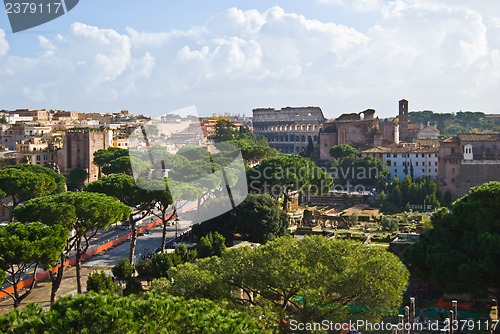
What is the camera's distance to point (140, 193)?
67.6 feet

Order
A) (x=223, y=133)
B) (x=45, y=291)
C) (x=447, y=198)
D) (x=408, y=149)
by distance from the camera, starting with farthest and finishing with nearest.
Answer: (x=223, y=133) < (x=408, y=149) < (x=447, y=198) < (x=45, y=291)

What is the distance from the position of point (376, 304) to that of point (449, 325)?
1.79 metres

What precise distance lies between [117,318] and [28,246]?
655 cm

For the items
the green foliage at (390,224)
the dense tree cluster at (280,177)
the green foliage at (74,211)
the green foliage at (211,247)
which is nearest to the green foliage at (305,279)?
the green foliage at (74,211)

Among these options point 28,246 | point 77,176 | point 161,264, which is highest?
point 77,176

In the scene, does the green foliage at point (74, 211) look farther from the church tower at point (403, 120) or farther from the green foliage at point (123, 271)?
the church tower at point (403, 120)

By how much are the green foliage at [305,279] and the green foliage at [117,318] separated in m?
3.05

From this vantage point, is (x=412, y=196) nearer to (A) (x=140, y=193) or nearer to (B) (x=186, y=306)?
(A) (x=140, y=193)

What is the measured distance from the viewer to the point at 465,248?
14031 millimetres

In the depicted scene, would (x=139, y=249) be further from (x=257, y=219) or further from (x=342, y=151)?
(x=342, y=151)

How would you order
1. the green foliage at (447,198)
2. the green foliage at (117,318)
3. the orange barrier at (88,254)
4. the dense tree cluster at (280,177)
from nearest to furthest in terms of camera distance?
the green foliage at (117,318), the orange barrier at (88,254), the dense tree cluster at (280,177), the green foliage at (447,198)

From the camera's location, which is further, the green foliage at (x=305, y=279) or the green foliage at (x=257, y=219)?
the green foliage at (x=257, y=219)

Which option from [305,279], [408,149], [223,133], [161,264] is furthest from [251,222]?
[223,133]

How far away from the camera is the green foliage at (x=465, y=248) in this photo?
43.4 feet
